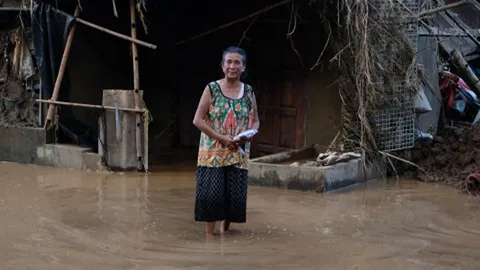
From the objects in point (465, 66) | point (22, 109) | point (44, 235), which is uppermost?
point (465, 66)

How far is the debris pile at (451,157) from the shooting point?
9.91m

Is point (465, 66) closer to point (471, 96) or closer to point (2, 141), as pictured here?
point (471, 96)

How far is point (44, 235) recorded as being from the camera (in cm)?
677

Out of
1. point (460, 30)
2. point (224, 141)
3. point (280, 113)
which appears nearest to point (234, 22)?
point (280, 113)

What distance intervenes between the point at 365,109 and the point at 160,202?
10.5 ft

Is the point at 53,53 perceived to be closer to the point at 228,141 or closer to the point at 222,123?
the point at 222,123

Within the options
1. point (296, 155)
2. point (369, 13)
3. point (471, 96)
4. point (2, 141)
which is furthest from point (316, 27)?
point (2, 141)

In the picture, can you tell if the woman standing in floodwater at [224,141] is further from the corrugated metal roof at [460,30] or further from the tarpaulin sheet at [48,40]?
the corrugated metal roof at [460,30]

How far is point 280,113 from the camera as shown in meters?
11.3

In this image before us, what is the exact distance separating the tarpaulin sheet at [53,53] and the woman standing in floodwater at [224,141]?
189 inches

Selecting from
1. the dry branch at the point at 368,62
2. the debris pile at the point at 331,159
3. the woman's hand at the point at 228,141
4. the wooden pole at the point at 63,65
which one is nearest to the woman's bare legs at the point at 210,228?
the woman's hand at the point at 228,141

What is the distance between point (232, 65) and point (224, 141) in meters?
0.68

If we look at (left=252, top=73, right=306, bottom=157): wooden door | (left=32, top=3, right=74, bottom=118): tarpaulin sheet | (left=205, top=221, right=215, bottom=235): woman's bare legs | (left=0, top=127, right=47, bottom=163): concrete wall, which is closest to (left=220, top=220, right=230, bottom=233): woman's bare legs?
(left=205, top=221, right=215, bottom=235): woman's bare legs

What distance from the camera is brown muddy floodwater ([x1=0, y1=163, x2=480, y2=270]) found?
19.5 ft
